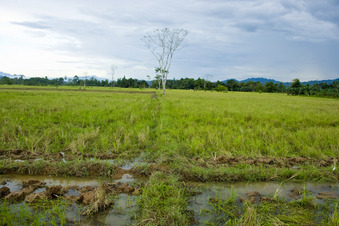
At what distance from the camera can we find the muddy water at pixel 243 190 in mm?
2658

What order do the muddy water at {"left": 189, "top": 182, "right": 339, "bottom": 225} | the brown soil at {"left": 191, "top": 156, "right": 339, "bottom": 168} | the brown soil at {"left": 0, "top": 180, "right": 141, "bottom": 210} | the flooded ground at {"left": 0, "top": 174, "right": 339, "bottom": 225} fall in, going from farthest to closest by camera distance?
the brown soil at {"left": 191, "top": 156, "right": 339, "bottom": 168} → the muddy water at {"left": 189, "top": 182, "right": 339, "bottom": 225} → the brown soil at {"left": 0, "top": 180, "right": 141, "bottom": 210} → the flooded ground at {"left": 0, "top": 174, "right": 339, "bottom": 225}

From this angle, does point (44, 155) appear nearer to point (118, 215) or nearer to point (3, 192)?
point (3, 192)

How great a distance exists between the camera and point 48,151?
14.8ft

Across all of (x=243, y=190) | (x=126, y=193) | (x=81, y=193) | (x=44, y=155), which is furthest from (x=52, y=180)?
(x=243, y=190)

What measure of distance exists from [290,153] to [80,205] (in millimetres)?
4539

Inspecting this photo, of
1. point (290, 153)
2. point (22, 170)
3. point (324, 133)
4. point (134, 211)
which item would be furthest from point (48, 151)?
point (324, 133)

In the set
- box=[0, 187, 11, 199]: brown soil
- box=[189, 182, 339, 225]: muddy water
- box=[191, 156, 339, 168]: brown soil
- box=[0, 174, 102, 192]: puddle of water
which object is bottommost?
box=[0, 174, 102, 192]: puddle of water

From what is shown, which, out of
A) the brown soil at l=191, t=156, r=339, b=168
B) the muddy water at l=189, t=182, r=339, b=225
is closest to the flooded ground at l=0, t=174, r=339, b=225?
the muddy water at l=189, t=182, r=339, b=225

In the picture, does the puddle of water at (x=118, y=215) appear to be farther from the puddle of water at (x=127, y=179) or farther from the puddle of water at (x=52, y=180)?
the puddle of water at (x=52, y=180)

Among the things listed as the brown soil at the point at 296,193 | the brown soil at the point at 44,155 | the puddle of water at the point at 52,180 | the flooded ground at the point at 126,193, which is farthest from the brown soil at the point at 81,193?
the brown soil at the point at 296,193

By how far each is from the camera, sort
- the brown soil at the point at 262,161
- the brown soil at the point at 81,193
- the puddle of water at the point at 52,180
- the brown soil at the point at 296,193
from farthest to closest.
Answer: the brown soil at the point at 262,161
the puddle of water at the point at 52,180
the brown soil at the point at 296,193
the brown soil at the point at 81,193

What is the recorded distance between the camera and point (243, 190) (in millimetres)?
3111

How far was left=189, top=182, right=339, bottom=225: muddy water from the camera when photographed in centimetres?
266

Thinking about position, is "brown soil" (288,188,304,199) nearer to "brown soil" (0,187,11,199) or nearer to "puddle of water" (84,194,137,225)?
"puddle of water" (84,194,137,225)
